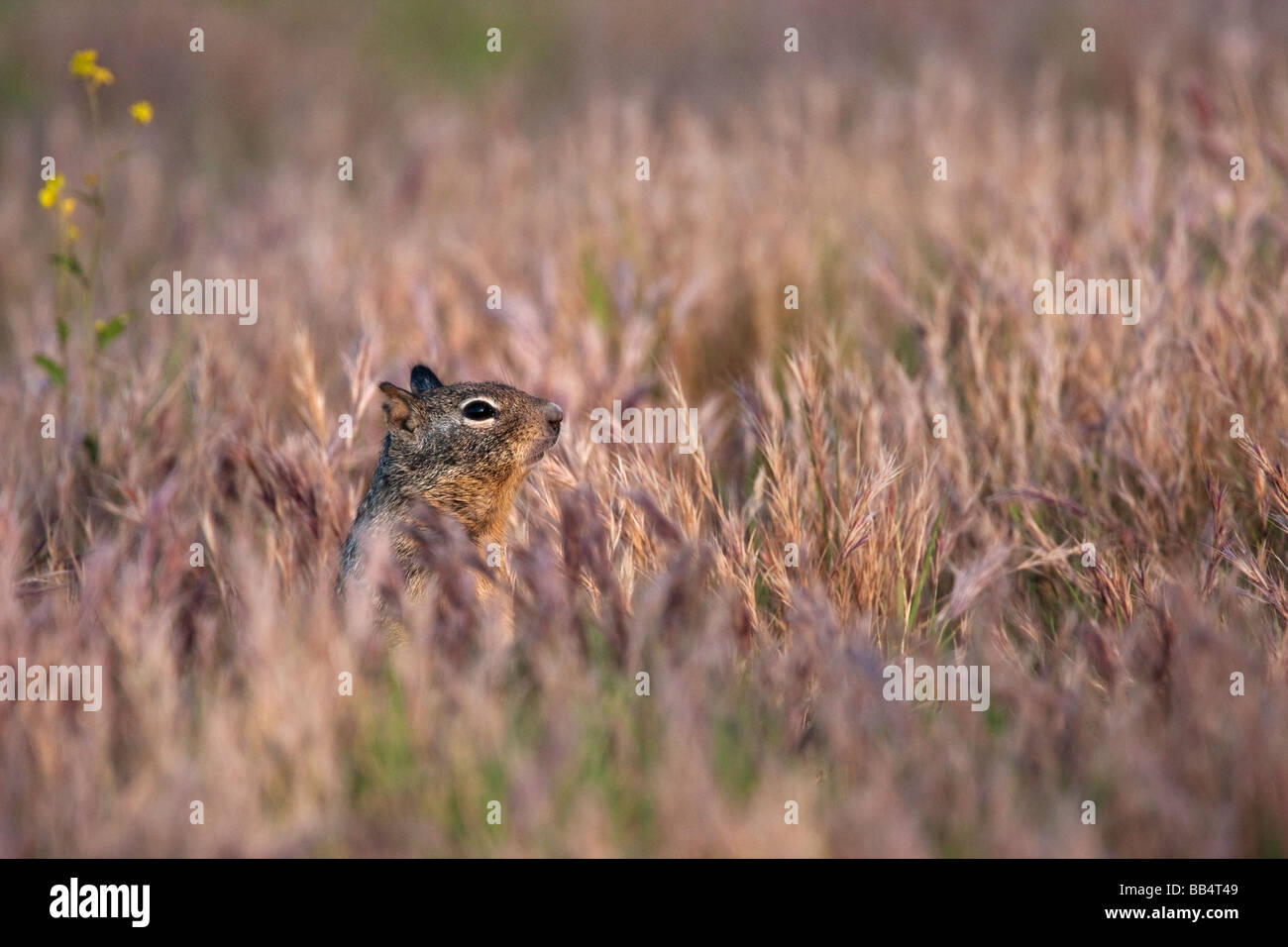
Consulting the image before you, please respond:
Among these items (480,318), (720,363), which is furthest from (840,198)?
(480,318)

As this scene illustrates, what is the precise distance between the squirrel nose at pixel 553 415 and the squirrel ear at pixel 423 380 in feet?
1.24

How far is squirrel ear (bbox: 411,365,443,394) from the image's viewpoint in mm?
3961

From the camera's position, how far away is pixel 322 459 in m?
3.71

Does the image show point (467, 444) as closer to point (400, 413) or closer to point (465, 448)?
point (465, 448)

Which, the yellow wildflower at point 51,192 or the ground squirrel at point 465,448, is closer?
the ground squirrel at point 465,448

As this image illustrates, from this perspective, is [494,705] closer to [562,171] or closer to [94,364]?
[94,364]

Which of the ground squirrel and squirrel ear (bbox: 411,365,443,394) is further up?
squirrel ear (bbox: 411,365,443,394)

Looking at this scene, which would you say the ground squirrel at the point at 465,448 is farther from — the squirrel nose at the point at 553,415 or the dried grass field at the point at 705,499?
the dried grass field at the point at 705,499

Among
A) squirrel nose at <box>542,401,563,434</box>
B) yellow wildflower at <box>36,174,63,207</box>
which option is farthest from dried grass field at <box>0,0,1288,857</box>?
yellow wildflower at <box>36,174,63,207</box>

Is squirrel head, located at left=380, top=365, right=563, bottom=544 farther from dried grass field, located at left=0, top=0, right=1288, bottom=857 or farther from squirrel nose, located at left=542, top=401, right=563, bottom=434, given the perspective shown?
dried grass field, located at left=0, top=0, right=1288, bottom=857

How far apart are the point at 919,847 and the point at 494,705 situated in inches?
33.7

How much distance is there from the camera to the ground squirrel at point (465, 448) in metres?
3.75

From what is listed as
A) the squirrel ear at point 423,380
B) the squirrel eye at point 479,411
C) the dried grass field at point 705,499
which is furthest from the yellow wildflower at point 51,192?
the squirrel eye at point 479,411

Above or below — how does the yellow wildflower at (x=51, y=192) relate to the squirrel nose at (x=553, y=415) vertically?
above
